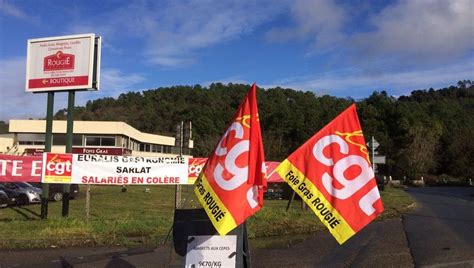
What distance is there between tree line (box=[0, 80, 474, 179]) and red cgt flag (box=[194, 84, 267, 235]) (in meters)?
69.0

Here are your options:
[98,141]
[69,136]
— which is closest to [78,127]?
[98,141]

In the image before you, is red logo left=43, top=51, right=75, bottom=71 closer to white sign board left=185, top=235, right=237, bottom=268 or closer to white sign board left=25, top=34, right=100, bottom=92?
white sign board left=25, top=34, right=100, bottom=92

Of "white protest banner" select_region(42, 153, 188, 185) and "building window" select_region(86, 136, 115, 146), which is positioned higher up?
"building window" select_region(86, 136, 115, 146)

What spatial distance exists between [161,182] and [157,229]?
3355 millimetres

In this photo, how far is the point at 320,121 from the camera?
99938 mm

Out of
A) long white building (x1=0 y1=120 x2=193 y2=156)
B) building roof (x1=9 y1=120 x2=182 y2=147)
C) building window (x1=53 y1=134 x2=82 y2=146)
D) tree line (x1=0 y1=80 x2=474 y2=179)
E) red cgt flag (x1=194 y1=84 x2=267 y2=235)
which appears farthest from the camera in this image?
tree line (x1=0 y1=80 x2=474 y2=179)

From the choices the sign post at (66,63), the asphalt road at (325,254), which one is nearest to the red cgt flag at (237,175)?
the asphalt road at (325,254)

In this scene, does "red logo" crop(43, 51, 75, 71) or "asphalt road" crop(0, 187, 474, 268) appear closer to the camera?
"asphalt road" crop(0, 187, 474, 268)

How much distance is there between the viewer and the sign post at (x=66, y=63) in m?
17.2

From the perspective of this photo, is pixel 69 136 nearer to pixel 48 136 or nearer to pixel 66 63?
pixel 48 136

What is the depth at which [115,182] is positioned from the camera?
51.3 feet

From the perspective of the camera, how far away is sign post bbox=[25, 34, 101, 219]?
56.5ft

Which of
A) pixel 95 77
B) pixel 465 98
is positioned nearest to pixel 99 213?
pixel 95 77

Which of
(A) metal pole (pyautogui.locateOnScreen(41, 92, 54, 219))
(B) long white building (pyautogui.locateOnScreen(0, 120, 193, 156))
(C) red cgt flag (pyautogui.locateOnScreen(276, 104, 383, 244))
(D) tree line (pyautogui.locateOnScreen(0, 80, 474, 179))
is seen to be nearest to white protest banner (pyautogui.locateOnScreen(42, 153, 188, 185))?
(A) metal pole (pyautogui.locateOnScreen(41, 92, 54, 219))
